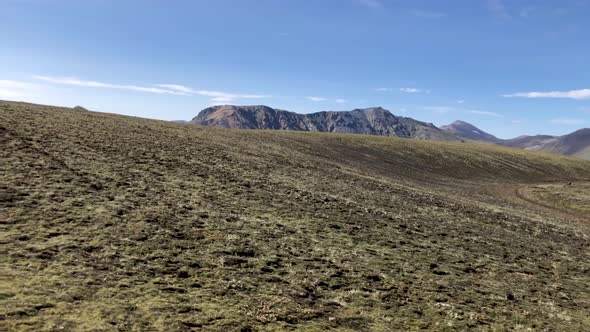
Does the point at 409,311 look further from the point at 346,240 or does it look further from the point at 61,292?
the point at 61,292

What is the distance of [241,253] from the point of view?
57.0 ft

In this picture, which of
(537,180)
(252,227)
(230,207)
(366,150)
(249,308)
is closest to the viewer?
(249,308)

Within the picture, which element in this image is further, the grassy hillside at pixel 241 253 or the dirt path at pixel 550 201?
the dirt path at pixel 550 201

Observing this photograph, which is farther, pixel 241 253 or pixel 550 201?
pixel 550 201

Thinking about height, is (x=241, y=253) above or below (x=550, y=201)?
above

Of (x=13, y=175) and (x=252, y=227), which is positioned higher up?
(x=13, y=175)

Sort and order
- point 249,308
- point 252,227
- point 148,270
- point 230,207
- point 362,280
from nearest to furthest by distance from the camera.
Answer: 1. point 249,308
2. point 148,270
3. point 362,280
4. point 252,227
5. point 230,207

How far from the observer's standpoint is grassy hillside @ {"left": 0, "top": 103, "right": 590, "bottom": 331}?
11898 mm

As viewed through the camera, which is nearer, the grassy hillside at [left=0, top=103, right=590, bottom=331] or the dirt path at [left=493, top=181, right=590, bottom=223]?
the grassy hillside at [left=0, top=103, right=590, bottom=331]

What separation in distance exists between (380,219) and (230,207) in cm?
1107

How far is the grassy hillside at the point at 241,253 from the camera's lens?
11898 millimetres

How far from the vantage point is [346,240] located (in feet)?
71.5

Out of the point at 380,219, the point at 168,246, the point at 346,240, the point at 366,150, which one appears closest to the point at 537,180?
the point at 366,150

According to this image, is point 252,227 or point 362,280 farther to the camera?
point 252,227
